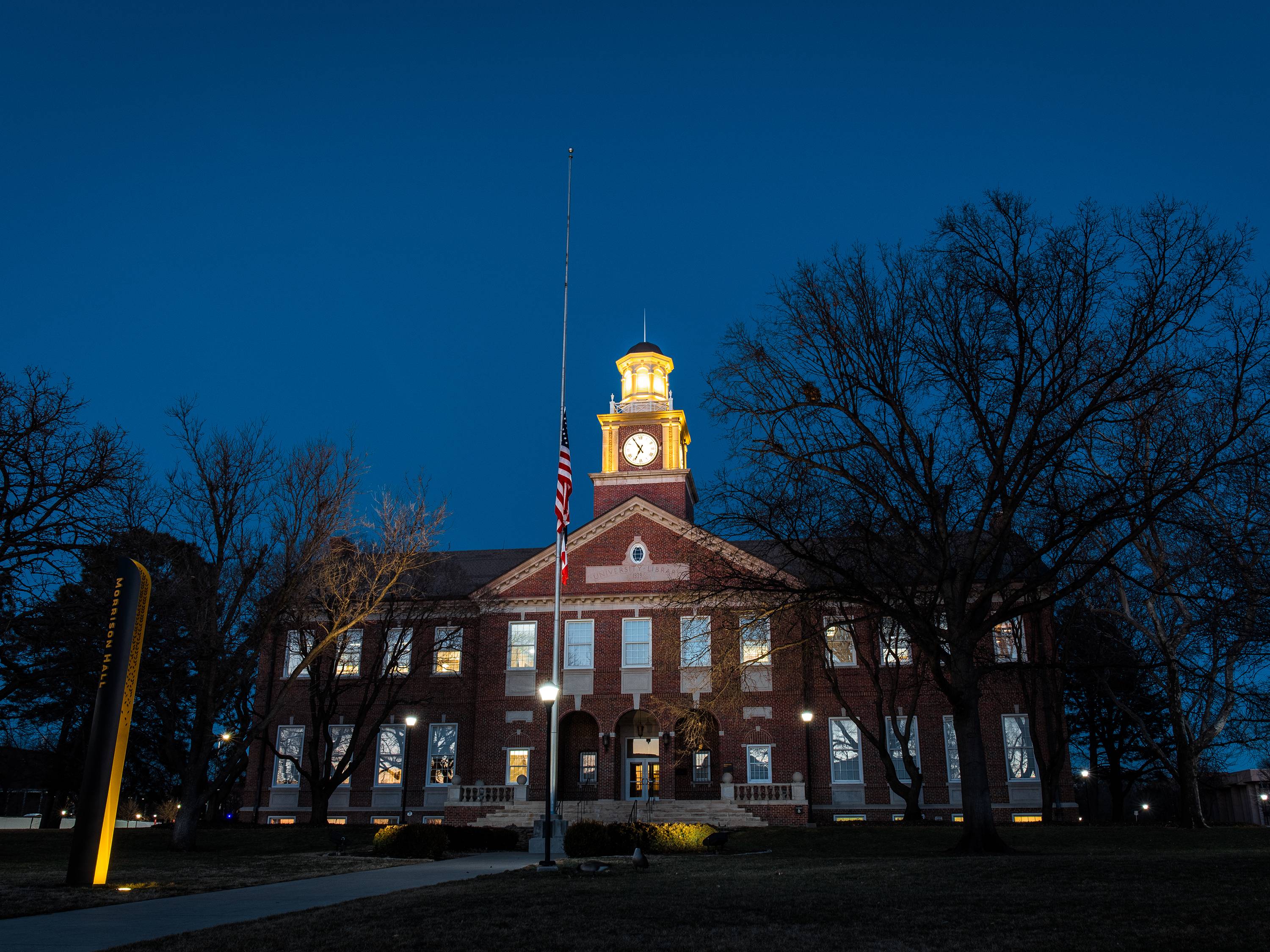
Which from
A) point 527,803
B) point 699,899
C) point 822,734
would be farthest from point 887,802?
point 699,899

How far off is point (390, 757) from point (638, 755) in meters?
10.2

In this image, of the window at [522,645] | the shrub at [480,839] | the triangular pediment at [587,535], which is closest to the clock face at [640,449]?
the triangular pediment at [587,535]

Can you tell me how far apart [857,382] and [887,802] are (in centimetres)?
2197

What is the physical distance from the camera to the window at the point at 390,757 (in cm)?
3881

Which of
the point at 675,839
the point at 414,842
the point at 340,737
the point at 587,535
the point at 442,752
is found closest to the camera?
the point at 414,842

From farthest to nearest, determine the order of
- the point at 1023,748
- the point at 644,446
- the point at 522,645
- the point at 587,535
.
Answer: the point at 644,446 → the point at 587,535 → the point at 522,645 → the point at 1023,748

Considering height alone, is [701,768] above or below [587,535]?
below

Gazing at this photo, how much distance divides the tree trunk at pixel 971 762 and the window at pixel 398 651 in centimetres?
2244

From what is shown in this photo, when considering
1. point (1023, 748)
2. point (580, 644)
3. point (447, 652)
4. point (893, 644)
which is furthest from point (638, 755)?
point (1023, 748)

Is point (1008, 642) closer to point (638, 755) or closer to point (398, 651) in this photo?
point (638, 755)

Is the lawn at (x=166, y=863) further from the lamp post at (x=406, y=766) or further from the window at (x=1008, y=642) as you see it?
the window at (x=1008, y=642)

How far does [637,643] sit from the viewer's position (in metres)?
38.0

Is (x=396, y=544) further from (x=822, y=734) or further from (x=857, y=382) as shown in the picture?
(x=822, y=734)

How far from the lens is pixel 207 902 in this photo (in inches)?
491
